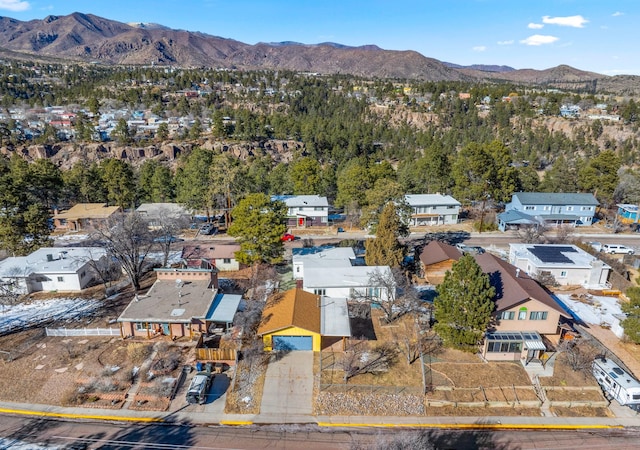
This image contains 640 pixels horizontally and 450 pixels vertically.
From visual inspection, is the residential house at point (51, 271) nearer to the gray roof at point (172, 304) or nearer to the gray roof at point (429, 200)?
the gray roof at point (172, 304)

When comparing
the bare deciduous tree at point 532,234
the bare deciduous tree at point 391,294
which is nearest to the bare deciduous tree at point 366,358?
the bare deciduous tree at point 391,294

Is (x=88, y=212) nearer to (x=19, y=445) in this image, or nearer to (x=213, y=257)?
(x=213, y=257)

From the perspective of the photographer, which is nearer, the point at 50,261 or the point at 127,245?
the point at 127,245

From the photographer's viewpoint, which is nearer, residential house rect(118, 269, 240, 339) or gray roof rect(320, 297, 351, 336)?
gray roof rect(320, 297, 351, 336)

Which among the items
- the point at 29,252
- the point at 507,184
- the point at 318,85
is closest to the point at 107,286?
the point at 29,252

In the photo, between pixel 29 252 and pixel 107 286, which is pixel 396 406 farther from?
pixel 29 252

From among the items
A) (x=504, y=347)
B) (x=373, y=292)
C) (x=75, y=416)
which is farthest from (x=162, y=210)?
(x=504, y=347)

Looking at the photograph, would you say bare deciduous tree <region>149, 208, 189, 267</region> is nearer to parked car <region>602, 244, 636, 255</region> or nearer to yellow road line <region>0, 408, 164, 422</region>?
yellow road line <region>0, 408, 164, 422</region>

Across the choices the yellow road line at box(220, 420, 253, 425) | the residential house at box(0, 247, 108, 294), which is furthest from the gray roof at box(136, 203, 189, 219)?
the yellow road line at box(220, 420, 253, 425)
